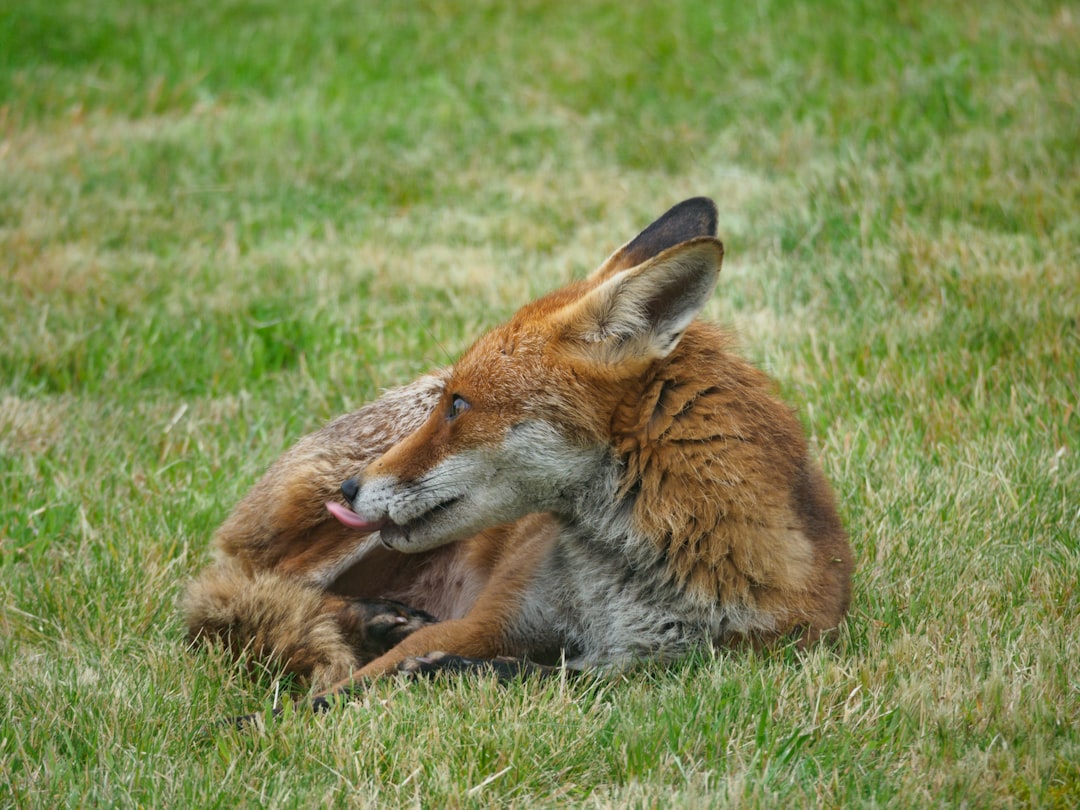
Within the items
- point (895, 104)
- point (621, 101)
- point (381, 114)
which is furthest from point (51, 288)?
point (895, 104)

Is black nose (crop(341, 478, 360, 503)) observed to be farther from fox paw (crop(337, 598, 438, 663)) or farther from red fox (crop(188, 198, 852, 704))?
fox paw (crop(337, 598, 438, 663))

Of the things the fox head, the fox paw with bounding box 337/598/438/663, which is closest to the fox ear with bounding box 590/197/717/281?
the fox head

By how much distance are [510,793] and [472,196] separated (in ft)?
24.6

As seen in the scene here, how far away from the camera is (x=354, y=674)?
159 inches

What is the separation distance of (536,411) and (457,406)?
33cm

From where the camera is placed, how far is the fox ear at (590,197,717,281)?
4418 mm

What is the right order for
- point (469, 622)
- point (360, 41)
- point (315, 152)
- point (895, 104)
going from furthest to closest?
point (360, 41), point (315, 152), point (895, 104), point (469, 622)

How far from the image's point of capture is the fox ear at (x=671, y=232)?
4418 mm

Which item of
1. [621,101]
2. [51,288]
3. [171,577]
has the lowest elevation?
[171,577]

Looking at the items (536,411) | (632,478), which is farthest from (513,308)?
(632,478)

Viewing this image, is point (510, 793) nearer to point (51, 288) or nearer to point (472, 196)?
point (51, 288)

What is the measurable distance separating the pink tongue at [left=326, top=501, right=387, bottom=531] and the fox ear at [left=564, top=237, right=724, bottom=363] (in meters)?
1.12

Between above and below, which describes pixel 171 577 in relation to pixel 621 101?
below

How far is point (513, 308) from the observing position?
753 centimetres
